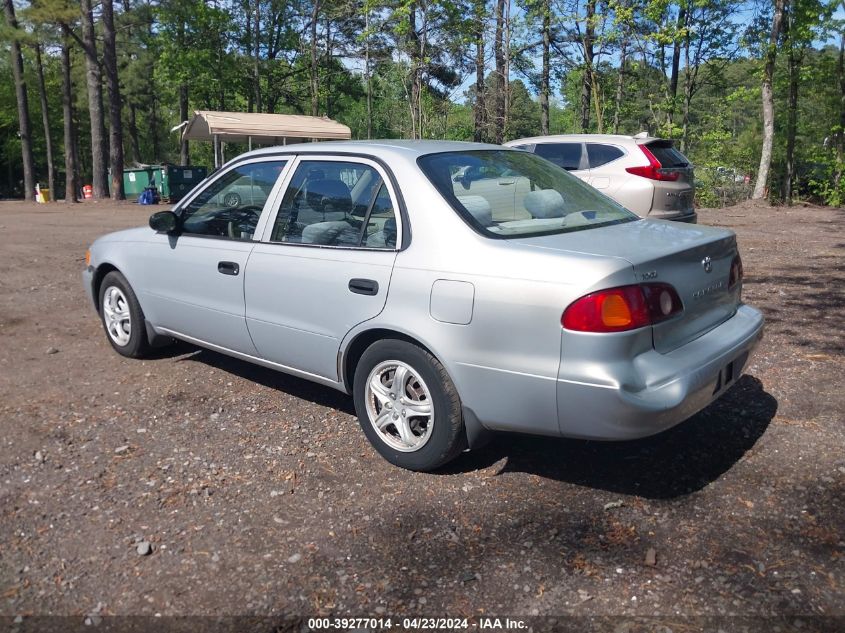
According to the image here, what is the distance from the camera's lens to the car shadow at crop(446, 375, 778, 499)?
368cm

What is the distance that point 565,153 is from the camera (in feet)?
34.6

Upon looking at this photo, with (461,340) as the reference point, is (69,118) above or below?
above

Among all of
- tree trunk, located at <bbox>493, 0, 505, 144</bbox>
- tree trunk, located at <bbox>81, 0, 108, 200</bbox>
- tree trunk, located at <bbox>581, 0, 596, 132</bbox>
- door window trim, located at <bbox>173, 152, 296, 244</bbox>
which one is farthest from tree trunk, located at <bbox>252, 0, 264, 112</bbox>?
door window trim, located at <bbox>173, 152, 296, 244</bbox>

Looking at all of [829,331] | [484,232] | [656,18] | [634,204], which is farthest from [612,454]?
[656,18]

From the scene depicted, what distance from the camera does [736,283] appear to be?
4000 mm

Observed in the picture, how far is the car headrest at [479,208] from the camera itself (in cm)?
367

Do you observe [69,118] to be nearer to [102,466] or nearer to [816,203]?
[816,203]

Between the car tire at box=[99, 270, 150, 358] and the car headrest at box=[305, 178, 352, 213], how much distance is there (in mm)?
1965

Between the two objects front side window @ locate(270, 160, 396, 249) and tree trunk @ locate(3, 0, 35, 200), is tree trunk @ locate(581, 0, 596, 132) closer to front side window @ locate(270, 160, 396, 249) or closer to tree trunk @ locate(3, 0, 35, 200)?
front side window @ locate(270, 160, 396, 249)

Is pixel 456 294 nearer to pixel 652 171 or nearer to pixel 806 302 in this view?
pixel 806 302

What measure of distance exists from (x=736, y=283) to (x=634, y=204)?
5947 mm

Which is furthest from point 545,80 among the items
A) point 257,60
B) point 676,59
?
point 257,60

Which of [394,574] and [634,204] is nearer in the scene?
[394,574]

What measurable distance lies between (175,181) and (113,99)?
3.75 meters
